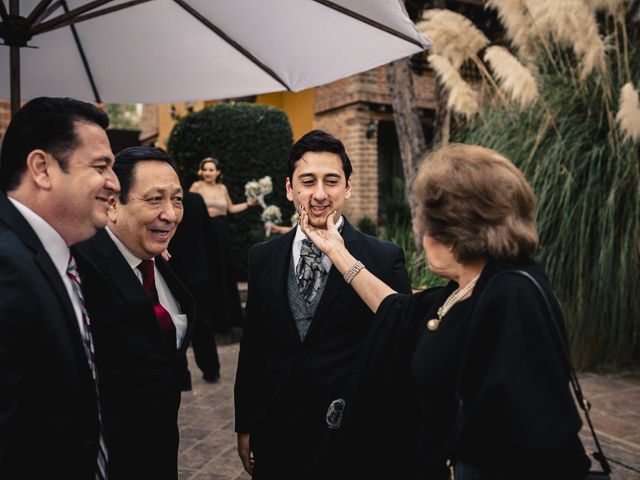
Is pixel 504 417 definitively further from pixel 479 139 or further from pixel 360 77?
pixel 360 77

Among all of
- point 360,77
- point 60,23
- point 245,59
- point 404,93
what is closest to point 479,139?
point 404,93

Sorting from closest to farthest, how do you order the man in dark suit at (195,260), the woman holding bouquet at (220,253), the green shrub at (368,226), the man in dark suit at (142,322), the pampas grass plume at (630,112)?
the man in dark suit at (142,322)
the pampas grass plume at (630,112)
the man in dark suit at (195,260)
the woman holding bouquet at (220,253)
the green shrub at (368,226)

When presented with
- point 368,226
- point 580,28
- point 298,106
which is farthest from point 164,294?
point 298,106

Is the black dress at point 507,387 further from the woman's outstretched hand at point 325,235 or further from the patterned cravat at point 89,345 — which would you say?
the patterned cravat at point 89,345

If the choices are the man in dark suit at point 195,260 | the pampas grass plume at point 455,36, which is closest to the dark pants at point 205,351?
the man in dark suit at point 195,260

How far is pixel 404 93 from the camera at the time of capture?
26.9 ft

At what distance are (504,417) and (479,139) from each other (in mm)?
5260

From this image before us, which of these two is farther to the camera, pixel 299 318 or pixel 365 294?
pixel 299 318

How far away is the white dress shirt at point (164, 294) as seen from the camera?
84.0 inches

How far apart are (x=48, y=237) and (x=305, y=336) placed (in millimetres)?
1000

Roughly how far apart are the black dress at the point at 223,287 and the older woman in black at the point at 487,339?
4.33 metres

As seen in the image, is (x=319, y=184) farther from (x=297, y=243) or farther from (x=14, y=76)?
(x=14, y=76)

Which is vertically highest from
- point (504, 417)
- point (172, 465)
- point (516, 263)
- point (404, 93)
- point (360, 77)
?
point (360, 77)

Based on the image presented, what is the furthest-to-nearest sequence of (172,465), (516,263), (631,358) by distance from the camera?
(631,358), (172,465), (516,263)
